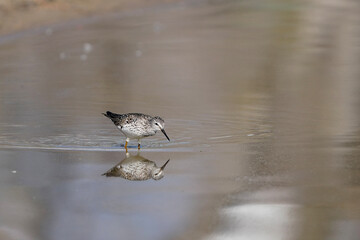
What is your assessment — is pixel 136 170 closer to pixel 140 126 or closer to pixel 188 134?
pixel 140 126

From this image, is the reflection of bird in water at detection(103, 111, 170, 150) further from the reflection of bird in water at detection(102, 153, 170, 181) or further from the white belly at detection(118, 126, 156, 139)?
the reflection of bird in water at detection(102, 153, 170, 181)

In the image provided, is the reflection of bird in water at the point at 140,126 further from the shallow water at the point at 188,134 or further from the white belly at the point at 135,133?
the shallow water at the point at 188,134

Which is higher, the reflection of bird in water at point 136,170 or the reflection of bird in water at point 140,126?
the reflection of bird in water at point 140,126

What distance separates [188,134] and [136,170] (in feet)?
6.80

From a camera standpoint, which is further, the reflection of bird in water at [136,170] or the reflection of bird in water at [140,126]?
the reflection of bird in water at [140,126]

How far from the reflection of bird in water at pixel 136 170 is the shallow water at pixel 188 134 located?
0.12m

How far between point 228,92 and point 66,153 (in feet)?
17.3

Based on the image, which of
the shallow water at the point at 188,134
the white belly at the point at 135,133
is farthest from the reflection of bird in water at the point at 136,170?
the white belly at the point at 135,133

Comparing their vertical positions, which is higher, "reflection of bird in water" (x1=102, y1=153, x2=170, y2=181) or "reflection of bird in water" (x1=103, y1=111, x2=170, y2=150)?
"reflection of bird in water" (x1=103, y1=111, x2=170, y2=150)

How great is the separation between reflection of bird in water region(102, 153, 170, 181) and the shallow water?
12 centimetres

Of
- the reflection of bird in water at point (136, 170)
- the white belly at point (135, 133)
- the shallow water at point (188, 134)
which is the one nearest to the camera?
the shallow water at point (188, 134)

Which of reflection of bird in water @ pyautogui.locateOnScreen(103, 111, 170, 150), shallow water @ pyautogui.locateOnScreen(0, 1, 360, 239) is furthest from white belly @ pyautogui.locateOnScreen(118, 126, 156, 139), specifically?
shallow water @ pyautogui.locateOnScreen(0, 1, 360, 239)

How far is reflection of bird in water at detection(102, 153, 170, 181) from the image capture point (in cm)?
943

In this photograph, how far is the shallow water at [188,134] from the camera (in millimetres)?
7941
